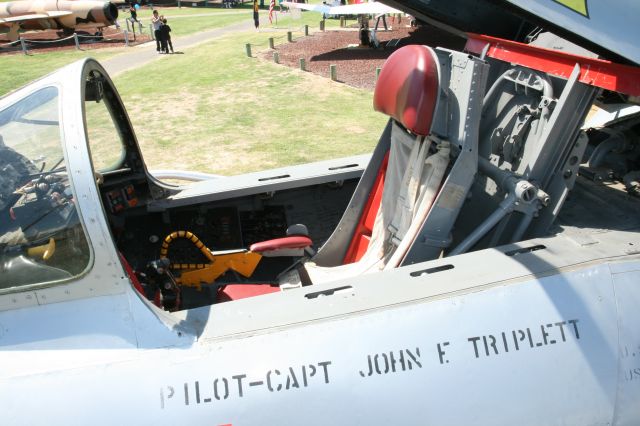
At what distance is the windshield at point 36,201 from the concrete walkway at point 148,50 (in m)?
11.8

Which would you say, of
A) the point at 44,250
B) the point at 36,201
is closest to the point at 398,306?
the point at 44,250

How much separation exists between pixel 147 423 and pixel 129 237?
5.56 feet

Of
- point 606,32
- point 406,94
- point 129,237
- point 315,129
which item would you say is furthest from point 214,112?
point 606,32

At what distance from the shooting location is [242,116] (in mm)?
9172

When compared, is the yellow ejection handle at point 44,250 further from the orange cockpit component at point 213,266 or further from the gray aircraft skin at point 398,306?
the orange cockpit component at point 213,266

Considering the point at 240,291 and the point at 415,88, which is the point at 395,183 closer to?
the point at 415,88

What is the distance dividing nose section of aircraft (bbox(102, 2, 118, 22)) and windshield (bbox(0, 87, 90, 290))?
1607cm

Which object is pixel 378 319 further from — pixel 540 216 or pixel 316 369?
pixel 540 216

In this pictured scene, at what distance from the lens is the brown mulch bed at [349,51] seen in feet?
40.1

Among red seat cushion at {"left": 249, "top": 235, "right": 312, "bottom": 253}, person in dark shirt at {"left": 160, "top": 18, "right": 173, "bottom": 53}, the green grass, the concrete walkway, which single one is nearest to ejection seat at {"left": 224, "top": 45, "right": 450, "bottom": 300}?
red seat cushion at {"left": 249, "top": 235, "right": 312, "bottom": 253}

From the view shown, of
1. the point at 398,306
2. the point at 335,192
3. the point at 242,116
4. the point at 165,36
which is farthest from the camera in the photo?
the point at 165,36

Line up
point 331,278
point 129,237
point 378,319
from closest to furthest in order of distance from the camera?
point 378,319 → point 331,278 → point 129,237

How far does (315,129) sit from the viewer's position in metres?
8.24

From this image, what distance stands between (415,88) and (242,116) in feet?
23.5
